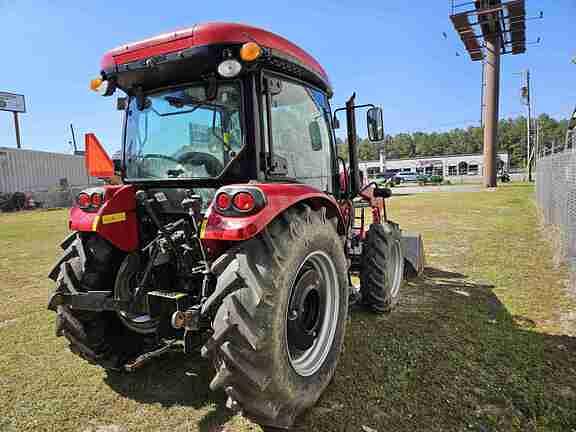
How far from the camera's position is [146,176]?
2.91 meters

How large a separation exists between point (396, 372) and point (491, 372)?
71cm

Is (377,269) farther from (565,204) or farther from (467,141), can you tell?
(467,141)

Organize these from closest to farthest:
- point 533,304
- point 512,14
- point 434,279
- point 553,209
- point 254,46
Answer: point 254,46, point 533,304, point 434,279, point 553,209, point 512,14

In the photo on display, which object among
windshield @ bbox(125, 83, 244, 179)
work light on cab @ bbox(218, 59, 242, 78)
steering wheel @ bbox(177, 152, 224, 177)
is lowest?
steering wheel @ bbox(177, 152, 224, 177)

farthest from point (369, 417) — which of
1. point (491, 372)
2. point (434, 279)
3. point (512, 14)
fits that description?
point (512, 14)

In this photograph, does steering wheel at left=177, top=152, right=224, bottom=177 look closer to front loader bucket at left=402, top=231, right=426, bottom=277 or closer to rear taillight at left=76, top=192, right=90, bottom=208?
rear taillight at left=76, top=192, right=90, bottom=208

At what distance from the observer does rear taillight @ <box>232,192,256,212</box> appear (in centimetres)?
203

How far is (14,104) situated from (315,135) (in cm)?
4378

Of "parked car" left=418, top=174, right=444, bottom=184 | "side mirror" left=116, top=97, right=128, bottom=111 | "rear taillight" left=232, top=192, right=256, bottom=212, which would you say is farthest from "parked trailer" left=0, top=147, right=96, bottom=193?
"parked car" left=418, top=174, right=444, bottom=184

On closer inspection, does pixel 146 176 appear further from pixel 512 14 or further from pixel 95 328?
pixel 512 14

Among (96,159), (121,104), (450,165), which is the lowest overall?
(96,159)

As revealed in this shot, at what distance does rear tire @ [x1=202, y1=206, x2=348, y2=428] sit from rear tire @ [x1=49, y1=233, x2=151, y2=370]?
1.12 metres

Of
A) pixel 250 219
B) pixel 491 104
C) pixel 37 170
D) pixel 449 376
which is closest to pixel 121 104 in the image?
pixel 250 219

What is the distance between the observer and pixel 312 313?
2.72m
